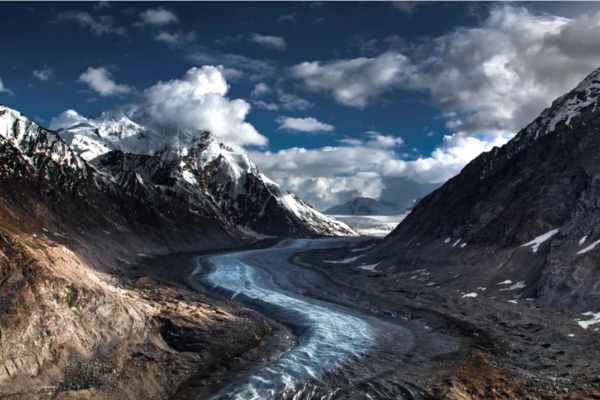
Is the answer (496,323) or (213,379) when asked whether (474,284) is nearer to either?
(496,323)

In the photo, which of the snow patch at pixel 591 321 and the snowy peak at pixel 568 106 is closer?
the snow patch at pixel 591 321

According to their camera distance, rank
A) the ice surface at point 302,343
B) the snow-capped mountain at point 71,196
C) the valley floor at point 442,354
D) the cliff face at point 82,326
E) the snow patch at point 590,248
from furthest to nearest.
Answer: the snow-capped mountain at point 71,196, the snow patch at point 590,248, the ice surface at point 302,343, the valley floor at point 442,354, the cliff face at point 82,326

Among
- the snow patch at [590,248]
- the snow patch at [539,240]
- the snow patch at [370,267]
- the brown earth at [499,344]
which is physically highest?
the snow patch at [539,240]

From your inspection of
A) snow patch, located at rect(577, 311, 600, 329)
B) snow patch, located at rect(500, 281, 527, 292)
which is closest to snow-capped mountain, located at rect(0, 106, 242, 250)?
snow patch, located at rect(500, 281, 527, 292)

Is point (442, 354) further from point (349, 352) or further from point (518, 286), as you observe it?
point (518, 286)

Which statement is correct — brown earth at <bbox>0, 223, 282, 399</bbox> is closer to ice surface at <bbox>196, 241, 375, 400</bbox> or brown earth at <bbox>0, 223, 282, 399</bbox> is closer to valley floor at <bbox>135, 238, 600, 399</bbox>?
valley floor at <bbox>135, 238, 600, 399</bbox>

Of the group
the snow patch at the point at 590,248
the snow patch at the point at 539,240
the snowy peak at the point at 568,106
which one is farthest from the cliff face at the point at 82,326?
the snowy peak at the point at 568,106

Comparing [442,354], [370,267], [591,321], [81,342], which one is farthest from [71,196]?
[591,321]

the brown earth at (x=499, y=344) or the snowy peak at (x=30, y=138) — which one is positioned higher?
the snowy peak at (x=30, y=138)

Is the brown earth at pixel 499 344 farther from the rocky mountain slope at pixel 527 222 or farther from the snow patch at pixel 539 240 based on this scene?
the snow patch at pixel 539 240
